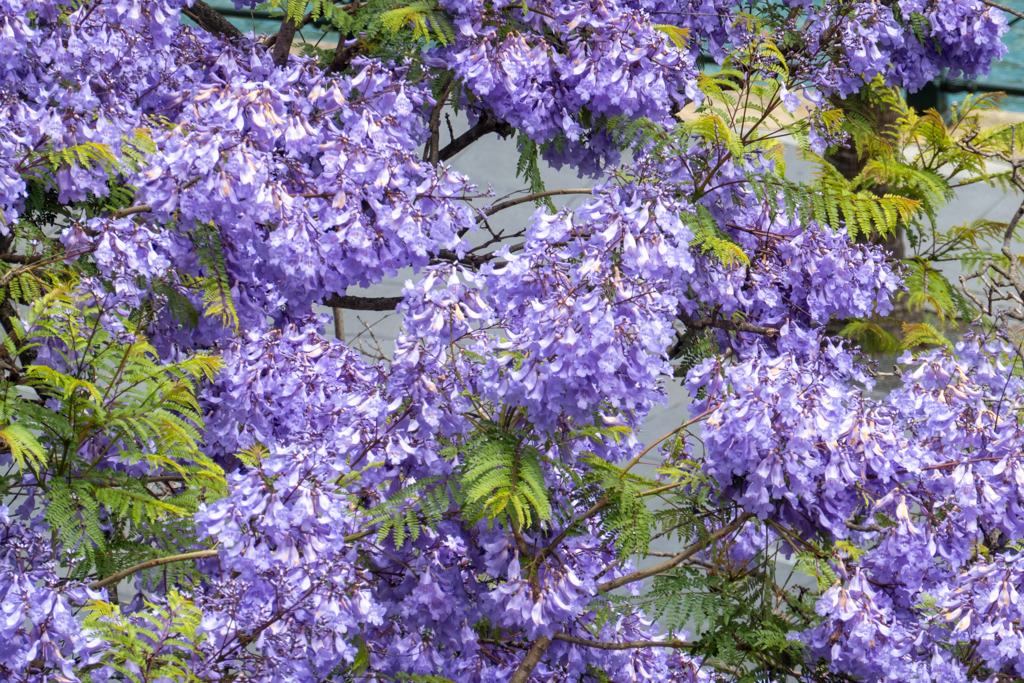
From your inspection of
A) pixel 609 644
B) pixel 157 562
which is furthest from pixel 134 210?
pixel 609 644

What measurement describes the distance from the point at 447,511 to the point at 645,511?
0.55 m

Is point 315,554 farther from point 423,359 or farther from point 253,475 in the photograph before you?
point 423,359

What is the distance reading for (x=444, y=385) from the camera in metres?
2.62

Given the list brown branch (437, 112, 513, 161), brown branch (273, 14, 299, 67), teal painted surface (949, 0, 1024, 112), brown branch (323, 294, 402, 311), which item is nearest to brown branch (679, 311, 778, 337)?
brown branch (437, 112, 513, 161)

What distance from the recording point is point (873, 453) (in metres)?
2.63

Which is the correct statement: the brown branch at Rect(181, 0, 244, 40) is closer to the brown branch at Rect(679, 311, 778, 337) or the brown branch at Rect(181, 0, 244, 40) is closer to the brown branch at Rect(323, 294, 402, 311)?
the brown branch at Rect(323, 294, 402, 311)

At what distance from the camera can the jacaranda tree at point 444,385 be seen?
2318 mm

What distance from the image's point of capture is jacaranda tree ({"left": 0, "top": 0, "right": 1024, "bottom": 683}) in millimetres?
2318

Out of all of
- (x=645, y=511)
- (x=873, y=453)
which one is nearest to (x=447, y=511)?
(x=645, y=511)

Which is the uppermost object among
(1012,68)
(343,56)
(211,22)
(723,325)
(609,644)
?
(1012,68)

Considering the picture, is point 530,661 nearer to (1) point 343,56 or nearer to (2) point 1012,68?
(1) point 343,56

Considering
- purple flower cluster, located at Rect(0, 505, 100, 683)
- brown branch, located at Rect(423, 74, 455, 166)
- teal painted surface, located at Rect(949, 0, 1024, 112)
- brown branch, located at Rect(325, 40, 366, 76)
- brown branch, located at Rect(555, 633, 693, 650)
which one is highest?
teal painted surface, located at Rect(949, 0, 1024, 112)

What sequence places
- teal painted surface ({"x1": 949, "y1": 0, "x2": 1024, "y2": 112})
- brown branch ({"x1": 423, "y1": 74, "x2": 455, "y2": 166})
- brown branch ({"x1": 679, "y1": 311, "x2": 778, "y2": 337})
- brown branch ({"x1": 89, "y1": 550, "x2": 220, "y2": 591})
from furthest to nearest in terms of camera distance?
teal painted surface ({"x1": 949, "y1": 0, "x2": 1024, "y2": 112}) < brown branch ({"x1": 679, "y1": 311, "x2": 778, "y2": 337}) < brown branch ({"x1": 423, "y1": 74, "x2": 455, "y2": 166}) < brown branch ({"x1": 89, "y1": 550, "x2": 220, "y2": 591})

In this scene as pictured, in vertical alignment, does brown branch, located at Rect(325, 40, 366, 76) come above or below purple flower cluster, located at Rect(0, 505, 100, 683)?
above
